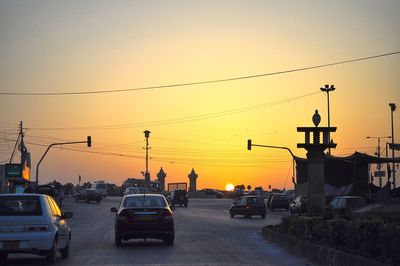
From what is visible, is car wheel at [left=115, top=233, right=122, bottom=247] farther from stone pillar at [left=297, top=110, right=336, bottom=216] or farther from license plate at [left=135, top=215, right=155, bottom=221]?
stone pillar at [left=297, top=110, right=336, bottom=216]

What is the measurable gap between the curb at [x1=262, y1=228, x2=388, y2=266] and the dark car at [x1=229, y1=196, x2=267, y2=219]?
2395 centimetres

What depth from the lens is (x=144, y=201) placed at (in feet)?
69.6

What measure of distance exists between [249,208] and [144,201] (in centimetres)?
2554

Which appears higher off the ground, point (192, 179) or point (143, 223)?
point (192, 179)

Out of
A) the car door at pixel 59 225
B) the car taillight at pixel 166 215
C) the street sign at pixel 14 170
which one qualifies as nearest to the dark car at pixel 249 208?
the car taillight at pixel 166 215

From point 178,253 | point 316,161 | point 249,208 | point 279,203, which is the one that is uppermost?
point 316,161

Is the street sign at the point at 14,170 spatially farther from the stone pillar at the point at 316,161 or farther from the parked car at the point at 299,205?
the stone pillar at the point at 316,161

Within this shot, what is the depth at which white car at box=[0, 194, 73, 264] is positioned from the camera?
566 inches

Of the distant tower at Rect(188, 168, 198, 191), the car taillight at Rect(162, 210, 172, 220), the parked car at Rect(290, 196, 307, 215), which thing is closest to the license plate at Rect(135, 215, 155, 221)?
the car taillight at Rect(162, 210, 172, 220)

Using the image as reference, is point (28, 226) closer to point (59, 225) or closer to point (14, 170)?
point (59, 225)

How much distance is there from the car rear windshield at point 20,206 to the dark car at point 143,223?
17.8 ft

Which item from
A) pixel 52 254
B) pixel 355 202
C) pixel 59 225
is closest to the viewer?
pixel 52 254

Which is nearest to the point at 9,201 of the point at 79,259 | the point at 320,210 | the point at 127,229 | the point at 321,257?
the point at 79,259

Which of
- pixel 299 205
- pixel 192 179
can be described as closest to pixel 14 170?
pixel 299 205
